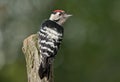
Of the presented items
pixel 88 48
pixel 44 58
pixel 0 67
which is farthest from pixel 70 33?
pixel 44 58

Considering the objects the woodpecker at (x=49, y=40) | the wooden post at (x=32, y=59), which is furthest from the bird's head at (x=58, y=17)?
the wooden post at (x=32, y=59)

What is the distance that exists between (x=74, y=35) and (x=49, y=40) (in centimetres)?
1484

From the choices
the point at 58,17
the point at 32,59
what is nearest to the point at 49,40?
the point at 32,59

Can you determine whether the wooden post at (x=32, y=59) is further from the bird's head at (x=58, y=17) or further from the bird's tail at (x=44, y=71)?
the bird's head at (x=58, y=17)

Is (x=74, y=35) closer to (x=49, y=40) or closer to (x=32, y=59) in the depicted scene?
(x=49, y=40)

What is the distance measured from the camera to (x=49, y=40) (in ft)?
41.0

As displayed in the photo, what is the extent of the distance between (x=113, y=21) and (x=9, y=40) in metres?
3.53

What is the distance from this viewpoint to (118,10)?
27.2m

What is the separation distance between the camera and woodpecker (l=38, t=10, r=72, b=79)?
1196cm

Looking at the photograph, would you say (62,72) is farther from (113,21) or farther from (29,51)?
(29,51)

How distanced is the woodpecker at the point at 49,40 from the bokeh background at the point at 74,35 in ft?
41.5

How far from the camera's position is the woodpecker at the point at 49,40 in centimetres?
1196

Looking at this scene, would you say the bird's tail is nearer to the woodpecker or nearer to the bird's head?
the woodpecker

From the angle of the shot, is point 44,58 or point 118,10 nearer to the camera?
point 44,58
